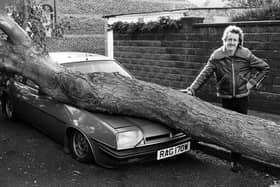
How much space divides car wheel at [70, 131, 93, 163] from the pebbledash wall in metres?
4.21

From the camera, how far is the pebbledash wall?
24.0 feet

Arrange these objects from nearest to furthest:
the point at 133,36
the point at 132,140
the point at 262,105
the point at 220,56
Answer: the point at 132,140
the point at 220,56
the point at 262,105
the point at 133,36

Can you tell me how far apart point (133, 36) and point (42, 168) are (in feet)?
20.7

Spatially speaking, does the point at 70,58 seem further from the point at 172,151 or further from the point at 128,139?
the point at 172,151

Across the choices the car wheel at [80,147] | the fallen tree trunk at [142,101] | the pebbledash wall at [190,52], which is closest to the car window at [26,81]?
the fallen tree trunk at [142,101]

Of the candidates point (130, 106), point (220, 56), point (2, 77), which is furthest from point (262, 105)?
point (2, 77)

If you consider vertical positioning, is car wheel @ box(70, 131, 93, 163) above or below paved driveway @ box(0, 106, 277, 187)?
above

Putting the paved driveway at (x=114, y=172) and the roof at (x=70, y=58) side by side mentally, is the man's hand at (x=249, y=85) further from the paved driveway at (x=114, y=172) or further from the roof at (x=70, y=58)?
the roof at (x=70, y=58)

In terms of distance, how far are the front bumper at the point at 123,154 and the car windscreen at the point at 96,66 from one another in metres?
1.85

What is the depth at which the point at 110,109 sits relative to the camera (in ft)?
16.5

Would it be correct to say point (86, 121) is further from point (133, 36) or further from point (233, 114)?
point (133, 36)

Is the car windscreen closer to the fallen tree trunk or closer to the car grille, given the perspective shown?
the fallen tree trunk

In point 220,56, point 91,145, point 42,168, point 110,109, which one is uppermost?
point 220,56

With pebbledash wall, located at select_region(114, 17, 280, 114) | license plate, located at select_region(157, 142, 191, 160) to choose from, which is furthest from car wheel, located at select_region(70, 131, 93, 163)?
pebbledash wall, located at select_region(114, 17, 280, 114)
